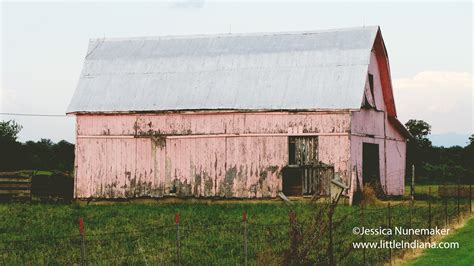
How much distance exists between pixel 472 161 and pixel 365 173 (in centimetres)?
1634

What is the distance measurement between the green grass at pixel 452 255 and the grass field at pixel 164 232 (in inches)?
25.3

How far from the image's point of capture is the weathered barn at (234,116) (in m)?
25.8

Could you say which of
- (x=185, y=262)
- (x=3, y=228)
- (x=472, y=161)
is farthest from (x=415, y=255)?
(x=472, y=161)

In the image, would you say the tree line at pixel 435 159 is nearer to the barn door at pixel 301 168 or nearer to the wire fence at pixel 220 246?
the barn door at pixel 301 168

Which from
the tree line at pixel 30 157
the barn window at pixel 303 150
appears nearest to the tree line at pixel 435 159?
the barn window at pixel 303 150

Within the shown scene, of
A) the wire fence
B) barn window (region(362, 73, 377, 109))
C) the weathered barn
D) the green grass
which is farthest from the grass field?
barn window (region(362, 73, 377, 109))

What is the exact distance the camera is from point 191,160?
26922mm

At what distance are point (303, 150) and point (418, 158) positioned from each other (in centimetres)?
2220

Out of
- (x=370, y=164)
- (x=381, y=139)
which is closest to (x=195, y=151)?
(x=370, y=164)

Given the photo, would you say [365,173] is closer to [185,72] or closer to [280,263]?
[185,72]

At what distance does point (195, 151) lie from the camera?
1061 inches

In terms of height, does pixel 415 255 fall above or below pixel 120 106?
below

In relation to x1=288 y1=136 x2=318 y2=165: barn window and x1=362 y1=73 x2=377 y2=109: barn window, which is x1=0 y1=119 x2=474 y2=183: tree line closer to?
x1=362 y1=73 x2=377 y2=109: barn window

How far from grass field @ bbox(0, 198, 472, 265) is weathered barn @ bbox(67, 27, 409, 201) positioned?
4.02ft
